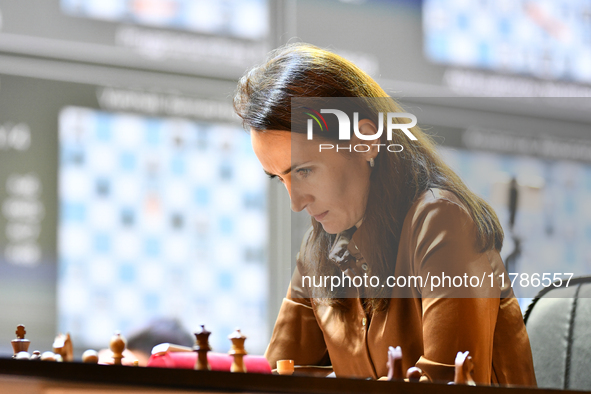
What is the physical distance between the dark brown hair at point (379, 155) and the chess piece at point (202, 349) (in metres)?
0.41

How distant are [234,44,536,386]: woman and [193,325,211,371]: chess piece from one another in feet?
1.21

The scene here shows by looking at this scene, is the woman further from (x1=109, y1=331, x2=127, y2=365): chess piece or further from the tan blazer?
(x1=109, y1=331, x2=127, y2=365): chess piece

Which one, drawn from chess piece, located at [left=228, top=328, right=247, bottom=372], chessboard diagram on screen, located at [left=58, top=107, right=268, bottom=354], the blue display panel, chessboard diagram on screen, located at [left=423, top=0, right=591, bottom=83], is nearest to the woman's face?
chess piece, located at [left=228, top=328, right=247, bottom=372]

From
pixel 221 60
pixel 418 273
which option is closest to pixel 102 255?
pixel 221 60

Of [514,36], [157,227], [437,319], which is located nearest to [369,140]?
[437,319]

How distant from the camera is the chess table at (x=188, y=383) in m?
0.54

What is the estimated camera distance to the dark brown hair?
0.97 m

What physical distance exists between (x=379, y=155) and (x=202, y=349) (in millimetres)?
500

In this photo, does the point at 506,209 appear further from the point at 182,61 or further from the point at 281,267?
the point at 182,61

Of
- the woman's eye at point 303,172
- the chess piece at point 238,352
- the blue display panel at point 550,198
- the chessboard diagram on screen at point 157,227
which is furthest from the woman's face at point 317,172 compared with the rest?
the chessboard diagram on screen at point 157,227

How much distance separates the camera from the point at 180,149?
2117 mm

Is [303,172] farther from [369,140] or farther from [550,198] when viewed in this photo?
[550,198]

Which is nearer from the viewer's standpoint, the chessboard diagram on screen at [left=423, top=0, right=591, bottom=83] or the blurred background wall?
the blurred background wall

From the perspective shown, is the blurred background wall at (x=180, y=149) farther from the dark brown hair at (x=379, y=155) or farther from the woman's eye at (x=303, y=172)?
the woman's eye at (x=303, y=172)
